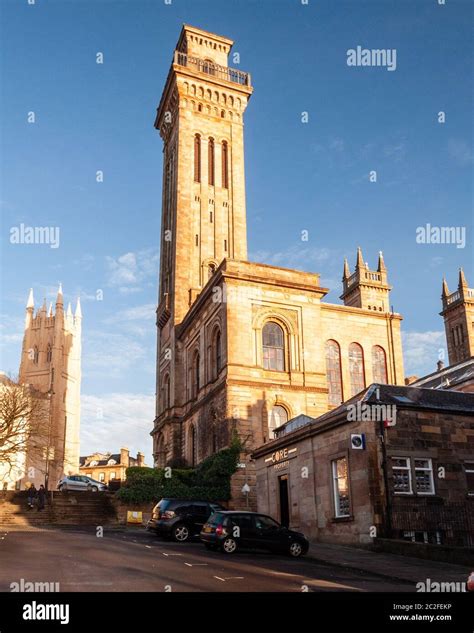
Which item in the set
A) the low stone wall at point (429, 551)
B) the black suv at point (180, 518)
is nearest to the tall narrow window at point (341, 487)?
the low stone wall at point (429, 551)

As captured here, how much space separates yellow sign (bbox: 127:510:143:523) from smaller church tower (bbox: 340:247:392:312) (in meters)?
52.2

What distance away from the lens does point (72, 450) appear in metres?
105

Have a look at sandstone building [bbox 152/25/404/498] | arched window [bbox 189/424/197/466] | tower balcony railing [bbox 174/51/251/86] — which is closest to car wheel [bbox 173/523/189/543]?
sandstone building [bbox 152/25/404/498]

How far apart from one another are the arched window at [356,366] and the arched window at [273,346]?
9.27 metres

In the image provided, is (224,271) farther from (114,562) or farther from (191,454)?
(114,562)

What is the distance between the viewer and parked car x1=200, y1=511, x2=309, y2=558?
67.7ft

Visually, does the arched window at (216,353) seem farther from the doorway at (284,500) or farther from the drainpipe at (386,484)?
the drainpipe at (386,484)

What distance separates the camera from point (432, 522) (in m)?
23.1

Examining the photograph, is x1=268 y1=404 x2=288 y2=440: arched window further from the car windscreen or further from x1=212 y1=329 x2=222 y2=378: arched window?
the car windscreen

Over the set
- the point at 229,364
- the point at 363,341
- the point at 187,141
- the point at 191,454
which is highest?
the point at 187,141

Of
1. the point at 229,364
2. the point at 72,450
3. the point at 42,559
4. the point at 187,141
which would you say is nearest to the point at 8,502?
the point at 229,364

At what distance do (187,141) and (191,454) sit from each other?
1156 inches

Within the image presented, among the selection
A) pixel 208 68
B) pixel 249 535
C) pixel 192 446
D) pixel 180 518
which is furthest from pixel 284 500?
pixel 208 68
